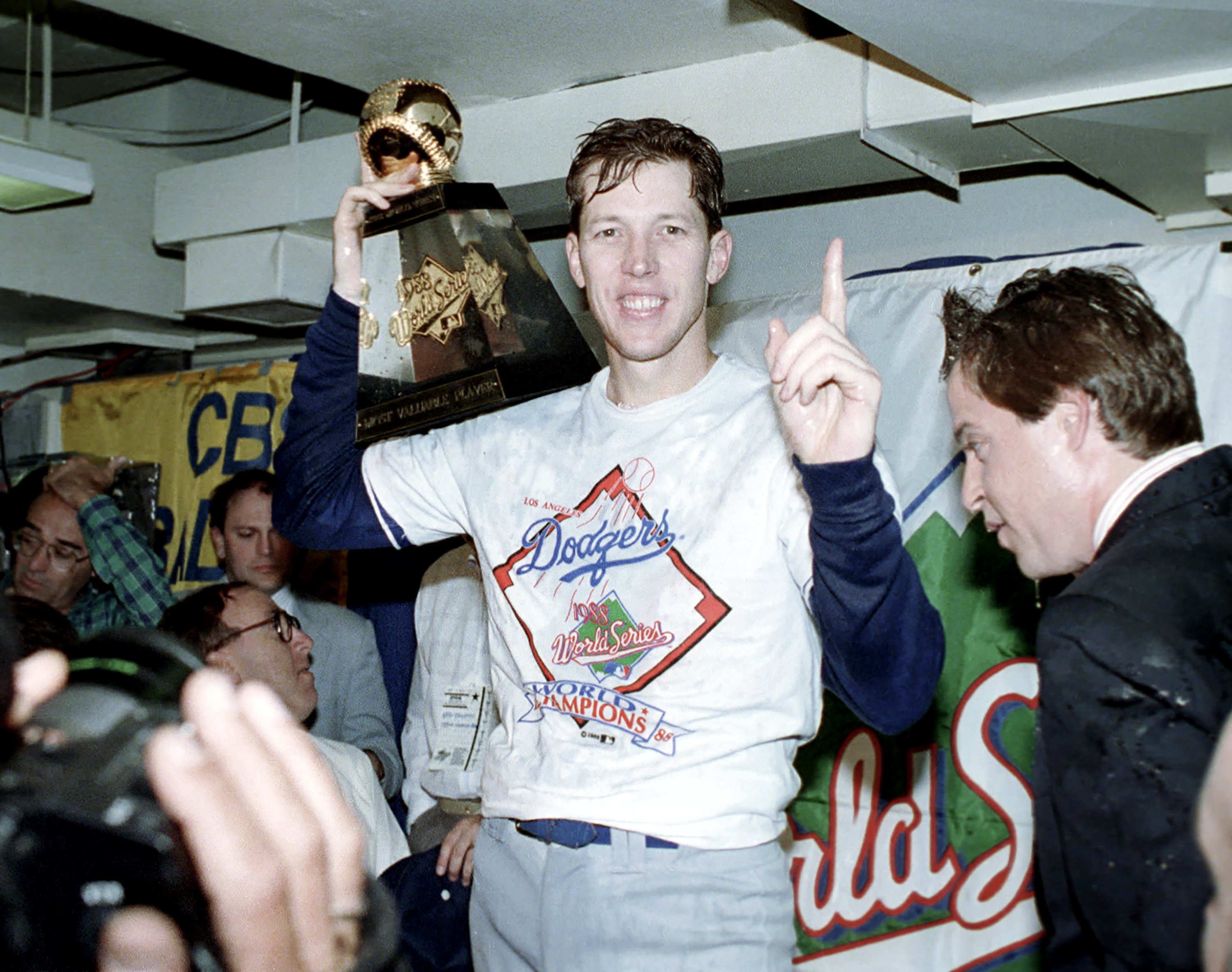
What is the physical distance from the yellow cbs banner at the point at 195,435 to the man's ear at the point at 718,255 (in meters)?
2.64

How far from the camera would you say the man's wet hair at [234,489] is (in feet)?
12.0

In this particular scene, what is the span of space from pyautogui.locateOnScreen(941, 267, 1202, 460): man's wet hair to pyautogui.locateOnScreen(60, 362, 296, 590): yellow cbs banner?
10.6 feet

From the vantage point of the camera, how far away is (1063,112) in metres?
2.43

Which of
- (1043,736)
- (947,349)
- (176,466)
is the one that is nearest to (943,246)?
(947,349)

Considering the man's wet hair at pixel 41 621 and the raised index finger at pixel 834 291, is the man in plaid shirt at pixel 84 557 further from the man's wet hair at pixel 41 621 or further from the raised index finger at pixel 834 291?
the raised index finger at pixel 834 291

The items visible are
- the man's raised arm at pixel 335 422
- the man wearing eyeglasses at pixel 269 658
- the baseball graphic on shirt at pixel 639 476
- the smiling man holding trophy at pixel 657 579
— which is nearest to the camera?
the smiling man holding trophy at pixel 657 579

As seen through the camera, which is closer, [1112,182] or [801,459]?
[801,459]

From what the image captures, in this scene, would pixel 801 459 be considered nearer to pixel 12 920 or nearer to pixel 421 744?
pixel 12 920

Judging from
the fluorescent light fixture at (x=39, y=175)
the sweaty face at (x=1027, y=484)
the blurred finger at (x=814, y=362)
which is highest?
the fluorescent light fixture at (x=39, y=175)

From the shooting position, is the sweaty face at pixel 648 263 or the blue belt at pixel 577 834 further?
the sweaty face at pixel 648 263

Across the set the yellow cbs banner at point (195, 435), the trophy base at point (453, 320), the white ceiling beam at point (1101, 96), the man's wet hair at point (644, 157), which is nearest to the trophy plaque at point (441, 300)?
the trophy base at point (453, 320)

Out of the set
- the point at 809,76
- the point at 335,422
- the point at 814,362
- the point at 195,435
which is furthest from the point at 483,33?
the point at 195,435

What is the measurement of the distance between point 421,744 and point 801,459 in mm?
1969

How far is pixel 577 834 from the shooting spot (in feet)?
5.32
